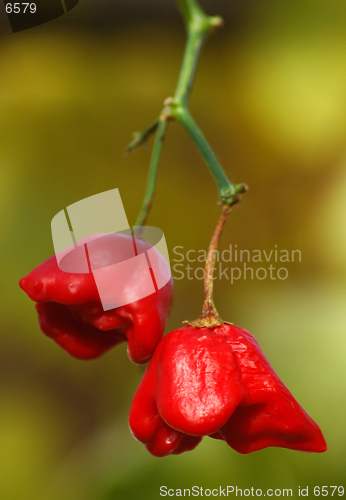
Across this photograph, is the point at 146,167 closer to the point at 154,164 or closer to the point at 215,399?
the point at 154,164

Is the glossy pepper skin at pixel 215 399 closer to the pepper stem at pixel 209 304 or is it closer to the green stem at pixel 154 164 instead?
the pepper stem at pixel 209 304

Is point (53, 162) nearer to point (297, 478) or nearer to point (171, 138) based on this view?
point (171, 138)

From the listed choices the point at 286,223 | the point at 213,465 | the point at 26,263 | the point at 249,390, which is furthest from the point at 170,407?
the point at 286,223

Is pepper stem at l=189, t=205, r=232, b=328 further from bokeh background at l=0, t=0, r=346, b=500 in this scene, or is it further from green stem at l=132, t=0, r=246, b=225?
bokeh background at l=0, t=0, r=346, b=500

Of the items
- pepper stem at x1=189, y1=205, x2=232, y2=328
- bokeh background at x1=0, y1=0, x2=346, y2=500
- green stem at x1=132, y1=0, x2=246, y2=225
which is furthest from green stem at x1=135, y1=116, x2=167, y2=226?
bokeh background at x1=0, y1=0, x2=346, y2=500

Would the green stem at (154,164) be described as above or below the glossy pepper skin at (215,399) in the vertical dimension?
above

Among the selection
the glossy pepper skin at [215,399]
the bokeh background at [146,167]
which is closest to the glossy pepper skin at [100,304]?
the glossy pepper skin at [215,399]

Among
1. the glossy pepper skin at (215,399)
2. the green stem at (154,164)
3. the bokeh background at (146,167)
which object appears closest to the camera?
the glossy pepper skin at (215,399)
